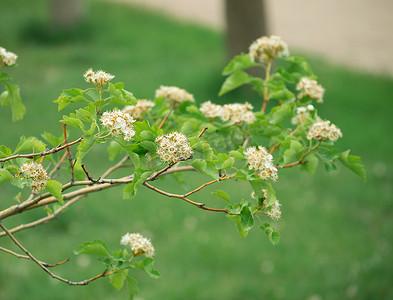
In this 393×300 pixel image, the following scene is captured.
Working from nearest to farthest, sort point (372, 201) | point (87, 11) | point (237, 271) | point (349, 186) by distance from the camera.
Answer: point (237, 271)
point (372, 201)
point (349, 186)
point (87, 11)

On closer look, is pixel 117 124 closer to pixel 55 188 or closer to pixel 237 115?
pixel 55 188

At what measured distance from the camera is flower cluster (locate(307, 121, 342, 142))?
65.1 inches

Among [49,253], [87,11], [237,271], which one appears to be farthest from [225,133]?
[87,11]

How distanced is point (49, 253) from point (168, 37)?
6.87 m

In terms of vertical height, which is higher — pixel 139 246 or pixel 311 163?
pixel 311 163

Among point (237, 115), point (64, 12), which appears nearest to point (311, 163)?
point (237, 115)

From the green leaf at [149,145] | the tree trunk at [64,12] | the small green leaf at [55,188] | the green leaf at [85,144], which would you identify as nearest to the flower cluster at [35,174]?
the small green leaf at [55,188]

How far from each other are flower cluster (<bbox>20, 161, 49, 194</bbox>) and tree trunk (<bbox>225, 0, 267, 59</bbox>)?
625cm

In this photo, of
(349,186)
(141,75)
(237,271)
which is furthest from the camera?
(141,75)

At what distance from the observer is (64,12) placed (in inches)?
395

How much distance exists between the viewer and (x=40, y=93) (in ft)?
25.0

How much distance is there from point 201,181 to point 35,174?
4315mm

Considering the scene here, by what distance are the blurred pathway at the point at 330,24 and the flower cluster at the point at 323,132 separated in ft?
25.9

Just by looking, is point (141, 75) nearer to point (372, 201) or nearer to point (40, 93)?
point (40, 93)
